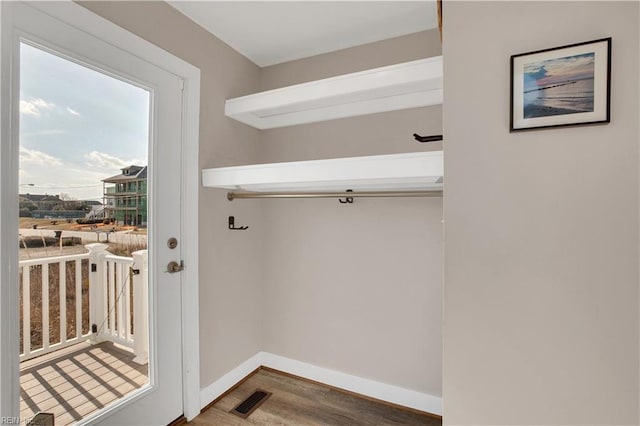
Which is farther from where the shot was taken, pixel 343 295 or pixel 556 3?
pixel 343 295

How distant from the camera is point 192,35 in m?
1.89

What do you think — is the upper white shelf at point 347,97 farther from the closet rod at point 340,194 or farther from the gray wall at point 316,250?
the closet rod at point 340,194

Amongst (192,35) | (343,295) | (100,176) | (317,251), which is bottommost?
(343,295)

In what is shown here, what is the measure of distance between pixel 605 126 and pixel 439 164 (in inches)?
21.1

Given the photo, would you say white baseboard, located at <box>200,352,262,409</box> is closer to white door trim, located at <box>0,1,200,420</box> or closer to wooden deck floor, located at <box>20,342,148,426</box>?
white door trim, located at <box>0,1,200,420</box>

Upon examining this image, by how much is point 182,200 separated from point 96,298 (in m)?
0.67

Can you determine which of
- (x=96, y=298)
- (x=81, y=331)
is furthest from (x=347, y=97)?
(x=81, y=331)

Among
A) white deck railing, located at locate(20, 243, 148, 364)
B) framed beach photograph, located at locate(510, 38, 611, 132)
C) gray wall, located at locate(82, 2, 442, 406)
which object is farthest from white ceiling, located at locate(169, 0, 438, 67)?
white deck railing, located at locate(20, 243, 148, 364)

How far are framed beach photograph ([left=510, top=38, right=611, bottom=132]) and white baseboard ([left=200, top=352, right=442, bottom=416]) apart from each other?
175 cm

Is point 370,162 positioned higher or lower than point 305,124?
lower

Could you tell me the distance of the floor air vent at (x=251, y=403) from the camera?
1.98m

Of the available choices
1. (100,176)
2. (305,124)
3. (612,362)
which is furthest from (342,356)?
(100,176)

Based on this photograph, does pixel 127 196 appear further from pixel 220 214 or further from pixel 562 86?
pixel 562 86

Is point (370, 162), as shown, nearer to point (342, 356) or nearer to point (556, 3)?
point (556, 3)
